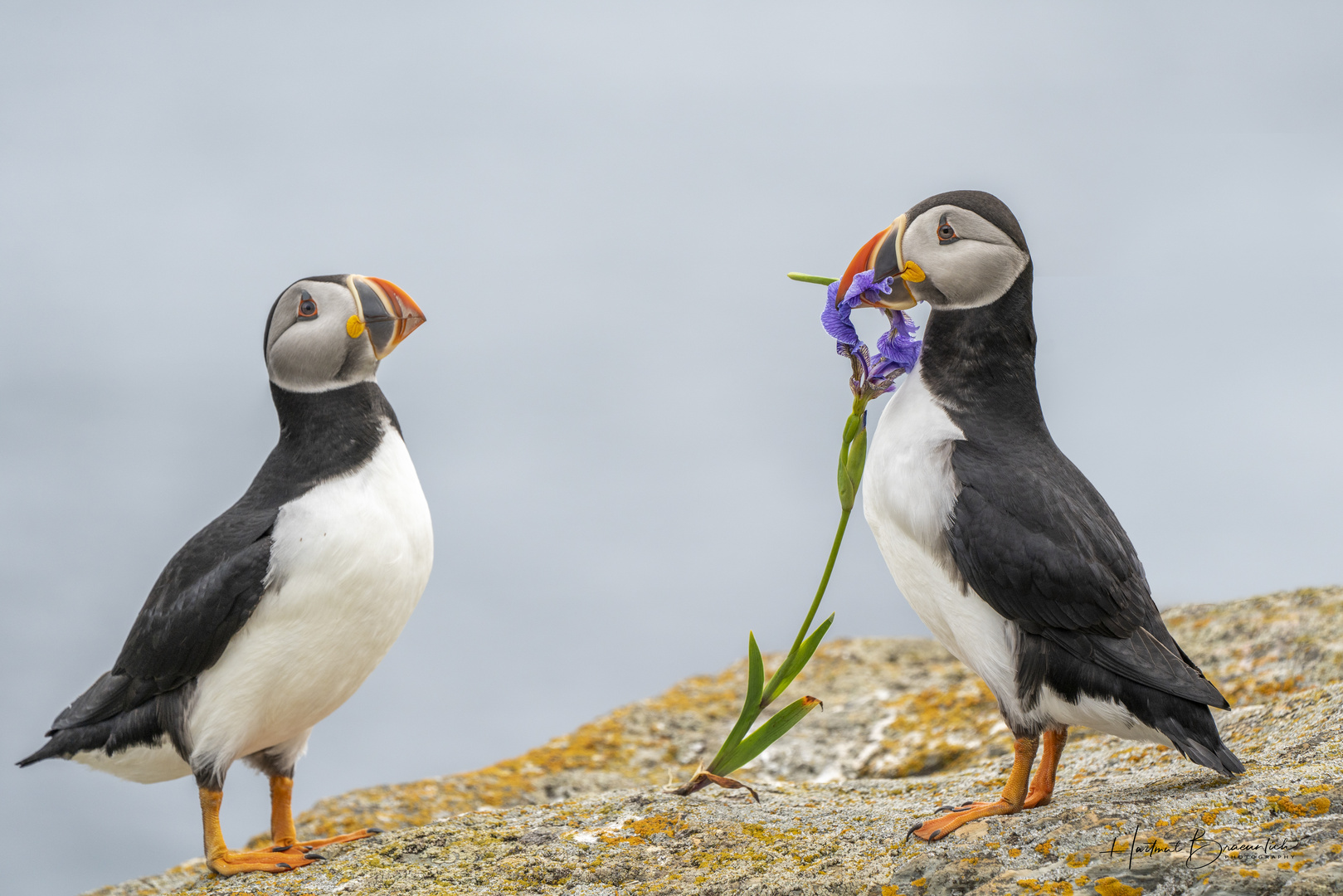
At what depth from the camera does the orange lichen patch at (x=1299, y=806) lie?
4.01 metres

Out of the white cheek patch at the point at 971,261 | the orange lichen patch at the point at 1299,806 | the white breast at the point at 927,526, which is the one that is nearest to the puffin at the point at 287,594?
the white breast at the point at 927,526

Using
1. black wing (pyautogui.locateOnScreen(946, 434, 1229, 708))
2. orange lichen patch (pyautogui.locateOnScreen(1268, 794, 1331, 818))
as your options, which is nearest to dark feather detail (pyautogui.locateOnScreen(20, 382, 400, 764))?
black wing (pyautogui.locateOnScreen(946, 434, 1229, 708))

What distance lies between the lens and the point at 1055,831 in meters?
4.20

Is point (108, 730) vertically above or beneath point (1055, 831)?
above

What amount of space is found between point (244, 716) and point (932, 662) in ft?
20.5

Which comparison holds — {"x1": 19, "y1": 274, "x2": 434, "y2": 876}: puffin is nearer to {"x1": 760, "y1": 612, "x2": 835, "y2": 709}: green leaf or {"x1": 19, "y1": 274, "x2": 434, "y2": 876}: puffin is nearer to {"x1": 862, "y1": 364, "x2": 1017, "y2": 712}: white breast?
{"x1": 760, "y1": 612, "x2": 835, "y2": 709}: green leaf

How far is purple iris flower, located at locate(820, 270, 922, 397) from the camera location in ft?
17.1

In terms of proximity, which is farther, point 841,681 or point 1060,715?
point 841,681

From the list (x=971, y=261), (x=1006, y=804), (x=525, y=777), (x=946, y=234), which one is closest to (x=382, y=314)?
(x=946, y=234)

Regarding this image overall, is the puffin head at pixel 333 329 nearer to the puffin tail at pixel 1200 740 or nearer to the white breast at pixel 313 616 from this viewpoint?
the white breast at pixel 313 616

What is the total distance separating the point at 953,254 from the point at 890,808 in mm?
2770

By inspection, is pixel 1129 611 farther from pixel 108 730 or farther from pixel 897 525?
pixel 108 730

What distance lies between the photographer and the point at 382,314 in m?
5.80

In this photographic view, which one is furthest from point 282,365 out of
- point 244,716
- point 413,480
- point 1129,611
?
point 1129,611
